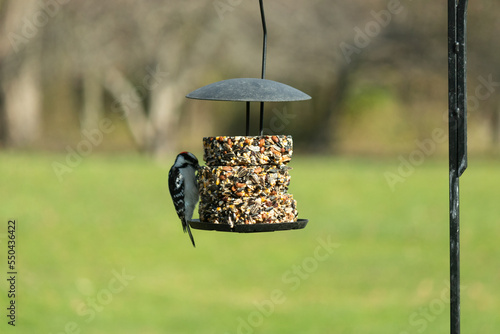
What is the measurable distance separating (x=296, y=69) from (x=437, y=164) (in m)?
6.87

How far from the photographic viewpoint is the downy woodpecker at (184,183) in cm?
600

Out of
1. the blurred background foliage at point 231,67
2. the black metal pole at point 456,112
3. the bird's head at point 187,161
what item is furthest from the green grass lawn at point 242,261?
the black metal pole at point 456,112

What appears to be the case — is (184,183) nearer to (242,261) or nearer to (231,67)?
(242,261)

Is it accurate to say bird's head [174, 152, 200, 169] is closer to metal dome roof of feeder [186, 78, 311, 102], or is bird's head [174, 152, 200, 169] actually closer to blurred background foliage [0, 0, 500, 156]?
metal dome roof of feeder [186, 78, 311, 102]

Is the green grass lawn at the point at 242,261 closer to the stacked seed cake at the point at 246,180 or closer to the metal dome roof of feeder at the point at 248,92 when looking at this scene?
the stacked seed cake at the point at 246,180

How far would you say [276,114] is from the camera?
1501 inches

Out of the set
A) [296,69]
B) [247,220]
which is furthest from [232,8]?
[247,220]

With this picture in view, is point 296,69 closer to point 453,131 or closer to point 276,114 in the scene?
point 276,114

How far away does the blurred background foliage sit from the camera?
97.5ft

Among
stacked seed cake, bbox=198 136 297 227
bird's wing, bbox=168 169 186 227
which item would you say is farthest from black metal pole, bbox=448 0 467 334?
bird's wing, bbox=168 169 186 227

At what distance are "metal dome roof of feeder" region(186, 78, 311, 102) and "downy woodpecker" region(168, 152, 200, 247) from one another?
3.11ft

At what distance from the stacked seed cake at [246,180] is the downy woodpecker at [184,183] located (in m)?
0.65

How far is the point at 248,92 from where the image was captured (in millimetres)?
4938

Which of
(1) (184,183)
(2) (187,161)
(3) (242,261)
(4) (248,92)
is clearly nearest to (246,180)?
(4) (248,92)
